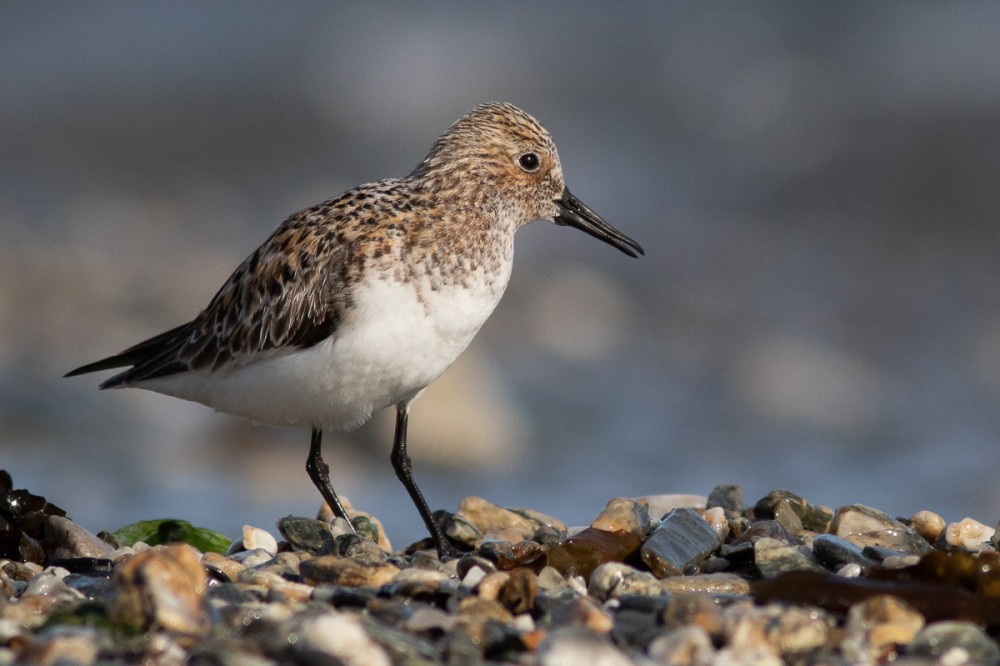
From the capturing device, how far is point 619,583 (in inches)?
143

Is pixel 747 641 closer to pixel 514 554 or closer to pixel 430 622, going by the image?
pixel 430 622

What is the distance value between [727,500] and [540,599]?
1799mm

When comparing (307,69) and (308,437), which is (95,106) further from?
(308,437)

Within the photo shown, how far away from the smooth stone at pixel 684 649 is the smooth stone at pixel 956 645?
52cm

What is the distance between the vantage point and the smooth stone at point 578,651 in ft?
8.91

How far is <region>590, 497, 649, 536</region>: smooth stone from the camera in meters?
4.43

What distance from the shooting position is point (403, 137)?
50.8ft

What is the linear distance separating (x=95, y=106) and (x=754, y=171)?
8.31m

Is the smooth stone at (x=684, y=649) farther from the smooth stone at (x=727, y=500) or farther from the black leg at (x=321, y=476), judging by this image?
the black leg at (x=321, y=476)

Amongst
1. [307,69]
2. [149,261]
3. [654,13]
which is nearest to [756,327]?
[149,261]

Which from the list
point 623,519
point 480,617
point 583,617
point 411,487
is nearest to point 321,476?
point 411,487

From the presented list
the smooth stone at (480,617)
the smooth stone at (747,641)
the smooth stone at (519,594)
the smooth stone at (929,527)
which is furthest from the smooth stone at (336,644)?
the smooth stone at (929,527)

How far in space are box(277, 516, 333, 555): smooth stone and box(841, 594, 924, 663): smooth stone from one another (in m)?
2.03

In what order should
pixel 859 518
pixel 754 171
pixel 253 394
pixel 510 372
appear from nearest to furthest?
pixel 859 518
pixel 253 394
pixel 510 372
pixel 754 171
